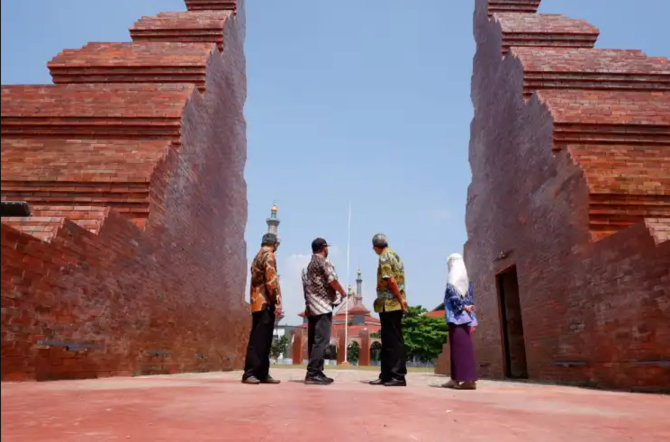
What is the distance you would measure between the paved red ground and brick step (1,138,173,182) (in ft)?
12.4

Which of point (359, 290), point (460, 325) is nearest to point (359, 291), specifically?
point (359, 290)

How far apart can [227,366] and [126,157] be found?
6197 millimetres

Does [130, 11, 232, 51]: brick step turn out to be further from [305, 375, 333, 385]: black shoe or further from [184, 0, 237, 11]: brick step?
[305, 375, 333, 385]: black shoe

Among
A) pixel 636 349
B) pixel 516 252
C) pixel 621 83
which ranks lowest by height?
pixel 636 349

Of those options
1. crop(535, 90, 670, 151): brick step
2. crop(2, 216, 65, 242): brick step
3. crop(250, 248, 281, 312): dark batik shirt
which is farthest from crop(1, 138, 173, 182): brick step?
crop(535, 90, 670, 151): brick step

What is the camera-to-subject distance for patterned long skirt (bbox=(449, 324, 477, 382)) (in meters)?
5.60

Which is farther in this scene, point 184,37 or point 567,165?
point 184,37

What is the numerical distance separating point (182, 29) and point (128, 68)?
2.34 metres

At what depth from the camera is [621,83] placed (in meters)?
9.90

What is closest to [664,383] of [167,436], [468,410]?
[468,410]

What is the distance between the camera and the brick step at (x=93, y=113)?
338 inches

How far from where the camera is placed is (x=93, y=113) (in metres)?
8.80

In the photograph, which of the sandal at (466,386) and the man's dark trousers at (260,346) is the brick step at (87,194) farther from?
the sandal at (466,386)

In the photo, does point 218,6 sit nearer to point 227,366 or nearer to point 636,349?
point 227,366
